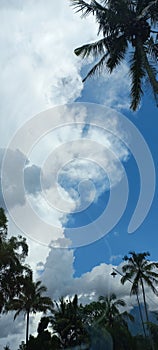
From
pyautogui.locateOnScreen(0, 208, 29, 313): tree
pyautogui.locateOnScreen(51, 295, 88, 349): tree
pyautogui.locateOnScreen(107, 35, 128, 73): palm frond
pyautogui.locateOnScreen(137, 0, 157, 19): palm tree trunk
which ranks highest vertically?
pyautogui.locateOnScreen(137, 0, 157, 19): palm tree trunk

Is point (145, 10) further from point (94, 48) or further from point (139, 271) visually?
point (139, 271)

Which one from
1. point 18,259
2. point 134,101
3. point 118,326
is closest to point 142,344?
point 118,326

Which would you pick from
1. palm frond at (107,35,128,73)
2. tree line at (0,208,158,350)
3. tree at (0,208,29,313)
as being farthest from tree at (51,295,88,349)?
palm frond at (107,35,128,73)

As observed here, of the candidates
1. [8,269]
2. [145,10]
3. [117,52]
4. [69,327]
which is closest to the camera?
[145,10]

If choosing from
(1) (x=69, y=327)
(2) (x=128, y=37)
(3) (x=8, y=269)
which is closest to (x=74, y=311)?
(1) (x=69, y=327)

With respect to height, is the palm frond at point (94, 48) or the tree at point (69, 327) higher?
the palm frond at point (94, 48)

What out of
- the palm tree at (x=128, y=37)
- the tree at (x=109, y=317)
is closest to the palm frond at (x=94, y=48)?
the palm tree at (x=128, y=37)

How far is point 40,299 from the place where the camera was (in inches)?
1405

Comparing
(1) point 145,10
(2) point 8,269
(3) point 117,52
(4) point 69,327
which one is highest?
(1) point 145,10

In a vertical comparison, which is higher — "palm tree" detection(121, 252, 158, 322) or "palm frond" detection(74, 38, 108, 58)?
"palm frond" detection(74, 38, 108, 58)

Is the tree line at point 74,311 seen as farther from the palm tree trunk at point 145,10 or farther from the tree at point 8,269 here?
the palm tree trunk at point 145,10

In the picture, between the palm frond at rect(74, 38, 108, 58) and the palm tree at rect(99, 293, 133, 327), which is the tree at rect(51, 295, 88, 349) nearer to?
the palm tree at rect(99, 293, 133, 327)

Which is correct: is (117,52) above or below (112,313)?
above

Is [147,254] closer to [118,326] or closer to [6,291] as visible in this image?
[118,326]
